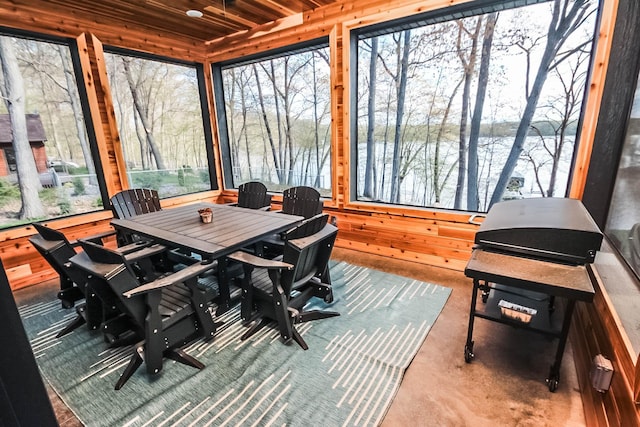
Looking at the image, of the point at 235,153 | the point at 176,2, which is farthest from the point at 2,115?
the point at 235,153

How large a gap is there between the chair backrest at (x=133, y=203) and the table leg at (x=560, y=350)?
3.78 meters

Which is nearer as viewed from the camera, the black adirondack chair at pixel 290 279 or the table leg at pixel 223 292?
the black adirondack chair at pixel 290 279

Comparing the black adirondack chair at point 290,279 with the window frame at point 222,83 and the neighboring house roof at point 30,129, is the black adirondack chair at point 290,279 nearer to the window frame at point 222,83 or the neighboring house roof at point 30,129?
the window frame at point 222,83

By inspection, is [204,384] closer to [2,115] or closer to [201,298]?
[201,298]

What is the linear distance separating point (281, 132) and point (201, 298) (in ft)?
9.64

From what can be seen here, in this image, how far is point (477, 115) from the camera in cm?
A: 301

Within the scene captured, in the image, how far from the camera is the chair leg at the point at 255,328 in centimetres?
219

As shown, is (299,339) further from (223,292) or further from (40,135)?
(40,135)

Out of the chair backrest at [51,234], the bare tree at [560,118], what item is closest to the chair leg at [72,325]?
the chair backrest at [51,234]

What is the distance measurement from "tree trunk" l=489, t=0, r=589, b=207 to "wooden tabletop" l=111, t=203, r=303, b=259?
2.22 meters

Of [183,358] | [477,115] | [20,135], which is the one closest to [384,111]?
[477,115]

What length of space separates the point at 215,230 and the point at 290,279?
0.88 meters

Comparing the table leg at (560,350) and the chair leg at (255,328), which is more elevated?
the table leg at (560,350)

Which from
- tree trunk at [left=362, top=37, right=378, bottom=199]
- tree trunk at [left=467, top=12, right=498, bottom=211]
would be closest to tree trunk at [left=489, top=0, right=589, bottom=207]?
tree trunk at [left=467, top=12, right=498, bottom=211]
